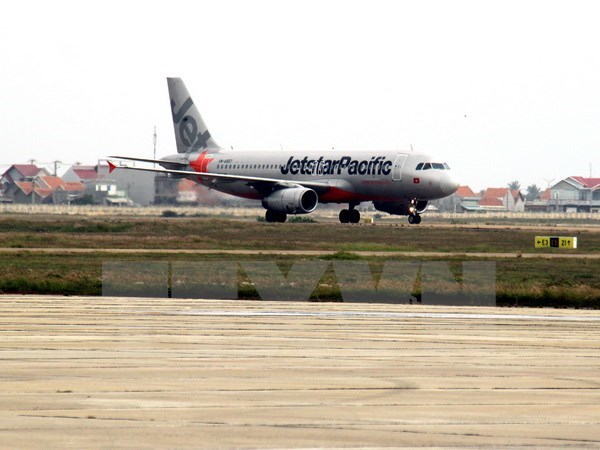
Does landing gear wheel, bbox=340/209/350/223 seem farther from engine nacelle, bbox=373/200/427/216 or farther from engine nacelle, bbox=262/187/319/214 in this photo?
engine nacelle, bbox=262/187/319/214

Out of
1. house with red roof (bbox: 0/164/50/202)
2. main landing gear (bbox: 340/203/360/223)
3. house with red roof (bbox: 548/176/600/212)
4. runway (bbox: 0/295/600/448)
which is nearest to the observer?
runway (bbox: 0/295/600/448)

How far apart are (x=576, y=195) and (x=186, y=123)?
12224cm

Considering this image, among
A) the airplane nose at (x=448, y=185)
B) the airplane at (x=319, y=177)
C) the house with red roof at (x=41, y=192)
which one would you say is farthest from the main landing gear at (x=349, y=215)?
the house with red roof at (x=41, y=192)

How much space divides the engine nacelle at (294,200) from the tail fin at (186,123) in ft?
39.9

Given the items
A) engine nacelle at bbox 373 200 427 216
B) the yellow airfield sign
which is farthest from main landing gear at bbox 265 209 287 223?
the yellow airfield sign

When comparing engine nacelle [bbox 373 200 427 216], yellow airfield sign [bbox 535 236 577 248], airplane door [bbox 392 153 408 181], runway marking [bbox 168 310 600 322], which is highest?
airplane door [bbox 392 153 408 181]

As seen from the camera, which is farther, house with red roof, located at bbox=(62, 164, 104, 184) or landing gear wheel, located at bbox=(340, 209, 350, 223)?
house with red roof, located at bbox=(62, 164, 104, 184)

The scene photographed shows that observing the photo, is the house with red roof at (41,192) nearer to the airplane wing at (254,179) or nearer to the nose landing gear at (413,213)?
the airplane wing at (254,179)

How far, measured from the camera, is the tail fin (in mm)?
83250

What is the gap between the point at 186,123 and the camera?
84.2m

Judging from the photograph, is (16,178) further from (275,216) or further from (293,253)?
(293,253)

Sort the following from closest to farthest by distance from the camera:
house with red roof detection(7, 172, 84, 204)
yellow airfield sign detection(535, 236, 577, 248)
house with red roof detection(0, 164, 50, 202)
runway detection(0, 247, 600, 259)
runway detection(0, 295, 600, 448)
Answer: runway detection(0, 295, 600, 448) < runway detection(0, 247, 600, 259) < yellow airfield sign detection(535, 236, 577, 248) < house with red roof detection(7, 172, 84, 204) < house with red roof detection(0, 164, 50, 202)

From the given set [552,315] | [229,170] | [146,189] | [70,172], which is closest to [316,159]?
[229,170]

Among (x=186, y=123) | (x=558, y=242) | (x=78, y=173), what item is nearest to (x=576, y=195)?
(x=78, y=173)
